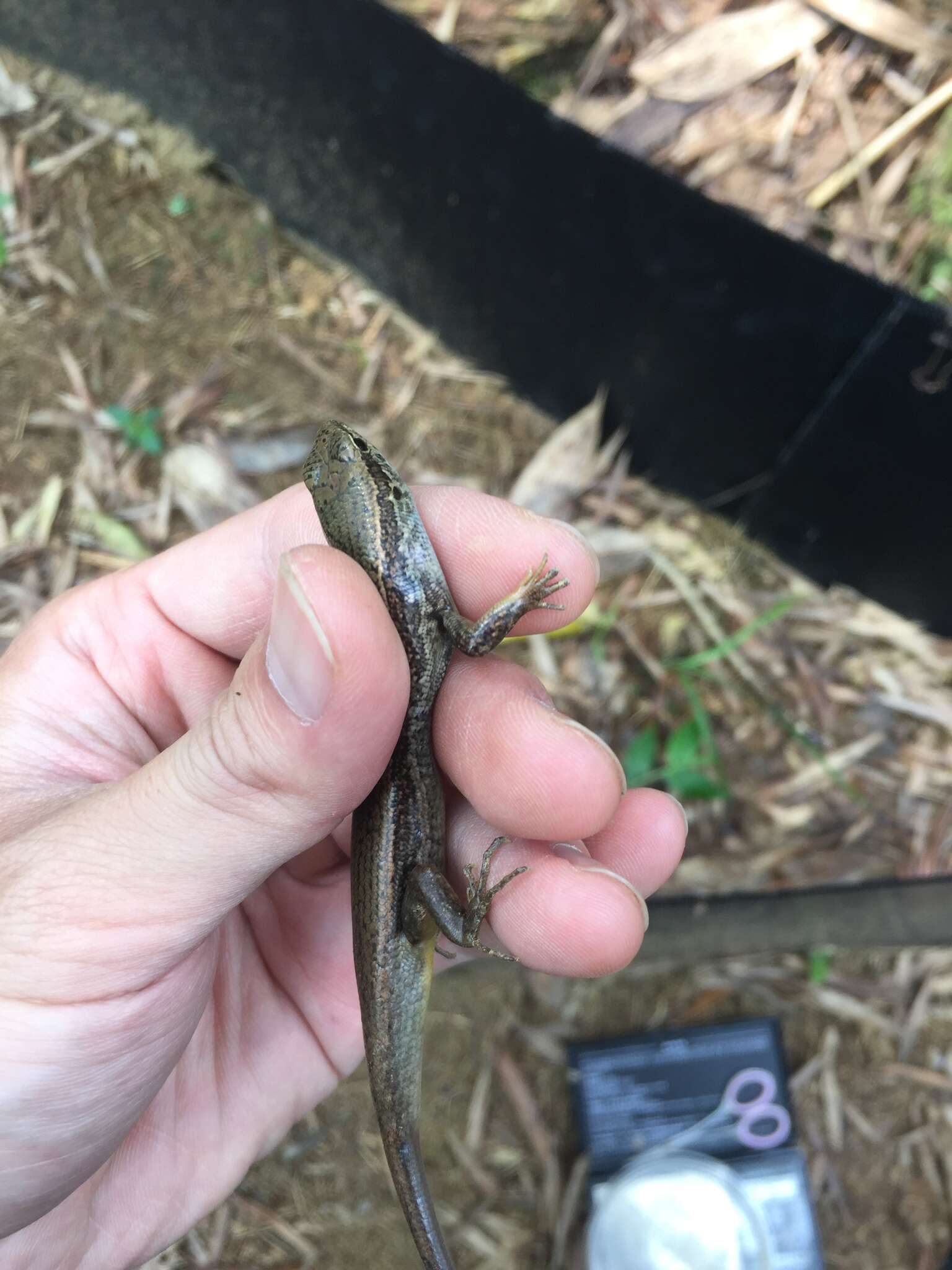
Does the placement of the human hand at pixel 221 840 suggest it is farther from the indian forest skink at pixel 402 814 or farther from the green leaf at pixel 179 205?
the green leaf at pixel 179 205

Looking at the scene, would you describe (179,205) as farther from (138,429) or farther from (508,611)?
(508,611)

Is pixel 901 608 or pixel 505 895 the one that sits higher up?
pixel 901 608

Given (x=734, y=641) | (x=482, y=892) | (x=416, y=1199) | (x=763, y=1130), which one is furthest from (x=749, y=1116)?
(x=734, y=641)

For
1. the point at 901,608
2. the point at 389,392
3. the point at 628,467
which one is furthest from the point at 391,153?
the point at 901,608

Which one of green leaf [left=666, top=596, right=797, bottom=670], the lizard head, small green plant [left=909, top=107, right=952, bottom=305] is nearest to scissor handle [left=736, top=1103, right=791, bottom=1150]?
green leaf [left=666, top=596, right=797, bottom=670]

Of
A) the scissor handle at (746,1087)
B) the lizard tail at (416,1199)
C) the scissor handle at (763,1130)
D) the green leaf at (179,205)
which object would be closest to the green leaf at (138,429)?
the green leaf at (179,205)

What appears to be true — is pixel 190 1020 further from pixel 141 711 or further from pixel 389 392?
pixel 389 392

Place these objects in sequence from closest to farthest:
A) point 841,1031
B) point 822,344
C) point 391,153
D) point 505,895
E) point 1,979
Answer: point 1,979 < point 505,895 < point 822,344 < point 841,1031 < point 391,153
